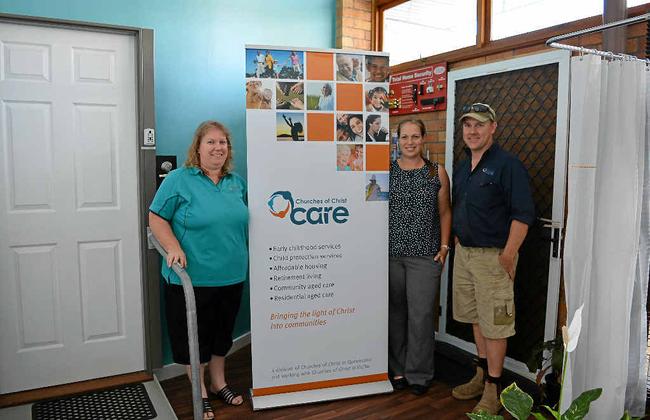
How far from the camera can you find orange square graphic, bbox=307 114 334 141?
9.21 feet

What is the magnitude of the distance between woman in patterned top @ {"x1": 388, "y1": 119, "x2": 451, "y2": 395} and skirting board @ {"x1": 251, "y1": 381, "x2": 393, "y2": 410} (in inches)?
5.6

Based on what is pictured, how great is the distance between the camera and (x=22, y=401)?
2795 millimetres

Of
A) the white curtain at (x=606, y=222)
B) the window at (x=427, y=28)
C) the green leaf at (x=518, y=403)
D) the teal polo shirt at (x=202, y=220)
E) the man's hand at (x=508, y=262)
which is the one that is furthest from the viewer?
the window at (x=427, y=28)

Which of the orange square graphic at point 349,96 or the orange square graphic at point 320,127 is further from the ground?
the orange square graphic at point 349,96

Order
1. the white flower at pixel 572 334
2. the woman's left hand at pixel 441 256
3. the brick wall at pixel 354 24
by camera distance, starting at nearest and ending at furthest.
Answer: the white flower at pixel 572 334 → the woman's left hand at pixel 441 256 → the brick wall at pixel 354 24

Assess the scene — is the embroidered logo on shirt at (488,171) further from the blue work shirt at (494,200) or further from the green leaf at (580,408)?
the green leaf at (580,408)

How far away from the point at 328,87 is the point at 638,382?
199cm

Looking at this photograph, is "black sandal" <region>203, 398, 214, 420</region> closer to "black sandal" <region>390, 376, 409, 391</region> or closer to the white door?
the white door

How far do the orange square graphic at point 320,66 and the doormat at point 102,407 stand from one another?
1949mm

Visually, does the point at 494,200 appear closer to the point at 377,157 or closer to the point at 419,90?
the point at 377,157

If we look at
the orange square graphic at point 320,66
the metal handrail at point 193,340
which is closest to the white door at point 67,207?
the orange square graphic at point 320,66

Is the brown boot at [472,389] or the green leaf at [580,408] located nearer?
the green leaf at [580,408]

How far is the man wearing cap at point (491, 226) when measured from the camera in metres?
2.64

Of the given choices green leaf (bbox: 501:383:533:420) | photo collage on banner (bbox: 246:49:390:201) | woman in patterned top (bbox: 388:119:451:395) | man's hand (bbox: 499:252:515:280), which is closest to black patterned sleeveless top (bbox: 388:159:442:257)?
woman in patterned top (bbox: 388:119:451:395)
